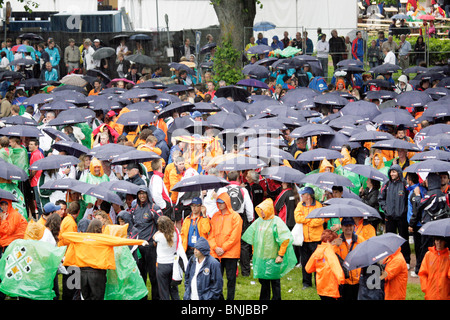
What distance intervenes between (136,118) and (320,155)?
4.63 metres

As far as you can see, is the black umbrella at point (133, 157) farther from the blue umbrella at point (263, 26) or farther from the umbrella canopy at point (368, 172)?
the blue umbrella at point (263, 26)

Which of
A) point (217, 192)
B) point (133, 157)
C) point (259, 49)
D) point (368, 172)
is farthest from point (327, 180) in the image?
point (259, 49)

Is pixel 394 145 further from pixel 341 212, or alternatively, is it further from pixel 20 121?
pixel 20 121

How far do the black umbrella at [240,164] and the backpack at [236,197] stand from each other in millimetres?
467

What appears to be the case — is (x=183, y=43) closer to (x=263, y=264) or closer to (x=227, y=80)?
(x=227, y=80)

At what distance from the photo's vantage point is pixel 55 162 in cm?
1364

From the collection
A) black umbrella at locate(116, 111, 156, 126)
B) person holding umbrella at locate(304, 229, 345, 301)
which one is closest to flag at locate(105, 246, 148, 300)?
person holding umbrella at locate(304, 229, 345, 301)

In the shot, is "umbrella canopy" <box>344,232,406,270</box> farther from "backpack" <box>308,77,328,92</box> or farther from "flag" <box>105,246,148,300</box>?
"backpack" <box>308,77,328,92</box>

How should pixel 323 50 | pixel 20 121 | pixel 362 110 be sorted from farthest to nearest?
pixel 323 50, pixel 362 110, pixel 20 121

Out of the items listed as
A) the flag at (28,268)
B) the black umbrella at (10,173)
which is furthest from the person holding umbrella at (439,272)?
the black umbrella at (10,173)

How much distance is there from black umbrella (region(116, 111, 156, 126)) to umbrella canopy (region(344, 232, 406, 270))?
7.83m

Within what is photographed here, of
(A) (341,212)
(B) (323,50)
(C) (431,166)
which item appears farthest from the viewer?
(B) (323,50)

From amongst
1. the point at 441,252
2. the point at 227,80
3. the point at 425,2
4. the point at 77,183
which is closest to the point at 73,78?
the point at 227,80

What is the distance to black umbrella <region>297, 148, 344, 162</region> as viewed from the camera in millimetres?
13789
